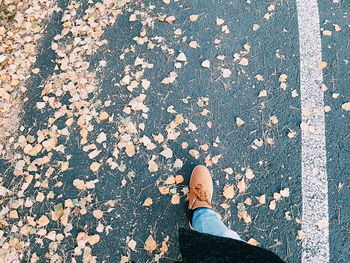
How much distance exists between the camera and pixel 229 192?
2914 millimetres

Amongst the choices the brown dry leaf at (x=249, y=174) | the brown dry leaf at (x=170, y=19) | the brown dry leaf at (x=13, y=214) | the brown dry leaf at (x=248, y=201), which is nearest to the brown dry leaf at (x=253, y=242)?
the brown dry leaf at (x=248, y=201)

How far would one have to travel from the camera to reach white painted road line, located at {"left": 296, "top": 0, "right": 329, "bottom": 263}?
106 inches

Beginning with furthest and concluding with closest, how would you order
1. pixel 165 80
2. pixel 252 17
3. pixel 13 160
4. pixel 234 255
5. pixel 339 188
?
pixel 252 17, pixel 165 80, pixel 13 160, pixel 339 188, pixel 234 255

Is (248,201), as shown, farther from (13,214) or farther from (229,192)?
(13,214)

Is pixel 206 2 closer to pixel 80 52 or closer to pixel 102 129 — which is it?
pixel 80 52

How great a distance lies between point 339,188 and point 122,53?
7.56 ft

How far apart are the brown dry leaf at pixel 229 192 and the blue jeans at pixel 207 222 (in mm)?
204

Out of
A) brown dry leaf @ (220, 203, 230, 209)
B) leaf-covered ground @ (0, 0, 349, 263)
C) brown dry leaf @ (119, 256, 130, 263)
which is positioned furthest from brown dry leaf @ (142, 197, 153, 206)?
brown dry leaf @ (220, 203, 230, 209)

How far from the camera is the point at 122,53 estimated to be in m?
3.54

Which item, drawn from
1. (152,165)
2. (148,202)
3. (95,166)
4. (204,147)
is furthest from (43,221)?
(204,147)

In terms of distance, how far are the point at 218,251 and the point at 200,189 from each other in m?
0.73

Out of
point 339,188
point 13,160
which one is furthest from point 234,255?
point 13,160

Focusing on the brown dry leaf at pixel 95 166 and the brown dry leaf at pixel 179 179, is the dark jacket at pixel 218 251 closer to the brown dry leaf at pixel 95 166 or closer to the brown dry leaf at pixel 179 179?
the brown dry leaf at pixel 179 179

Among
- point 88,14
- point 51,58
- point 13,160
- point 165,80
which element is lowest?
point 13,160
